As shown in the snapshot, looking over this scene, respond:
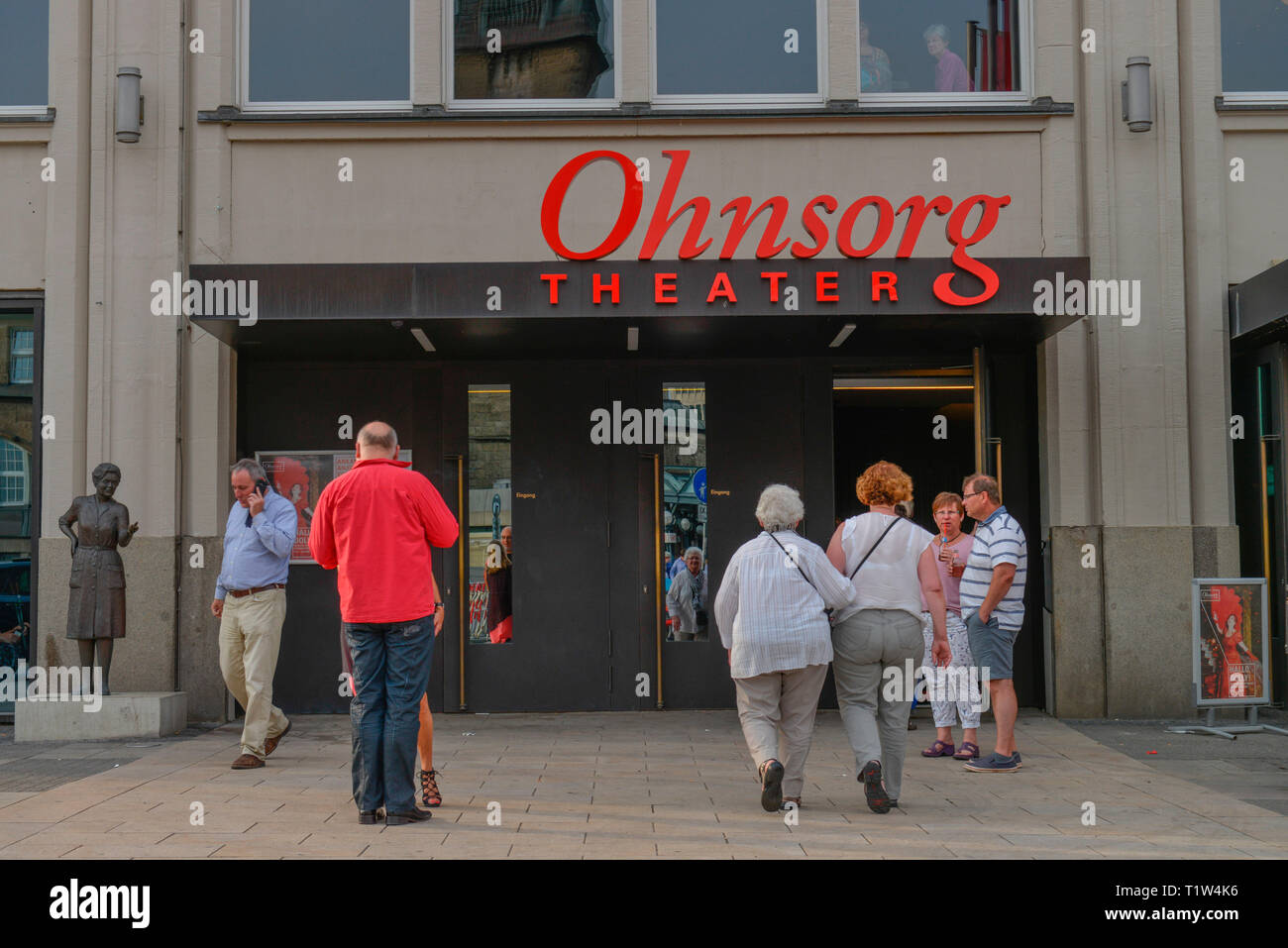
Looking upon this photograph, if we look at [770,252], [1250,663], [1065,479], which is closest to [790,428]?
[770,252]

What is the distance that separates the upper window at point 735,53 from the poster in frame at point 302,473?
13.1 ft

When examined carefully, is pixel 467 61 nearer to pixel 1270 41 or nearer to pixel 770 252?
pixel 770 252

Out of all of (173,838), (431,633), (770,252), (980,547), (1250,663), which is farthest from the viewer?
(770,252)

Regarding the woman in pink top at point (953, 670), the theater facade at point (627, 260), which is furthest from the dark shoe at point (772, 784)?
the theater facade at point (627, 260)

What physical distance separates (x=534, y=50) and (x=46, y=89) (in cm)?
415

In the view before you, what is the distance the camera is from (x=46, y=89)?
36.4ft

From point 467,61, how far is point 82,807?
691cm

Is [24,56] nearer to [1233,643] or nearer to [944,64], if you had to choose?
[944,64]

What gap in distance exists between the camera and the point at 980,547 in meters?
8.24

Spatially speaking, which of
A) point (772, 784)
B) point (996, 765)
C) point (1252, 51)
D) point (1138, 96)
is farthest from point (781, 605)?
point (1252, 51)

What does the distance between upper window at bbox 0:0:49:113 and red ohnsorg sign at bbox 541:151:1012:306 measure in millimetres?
4424
